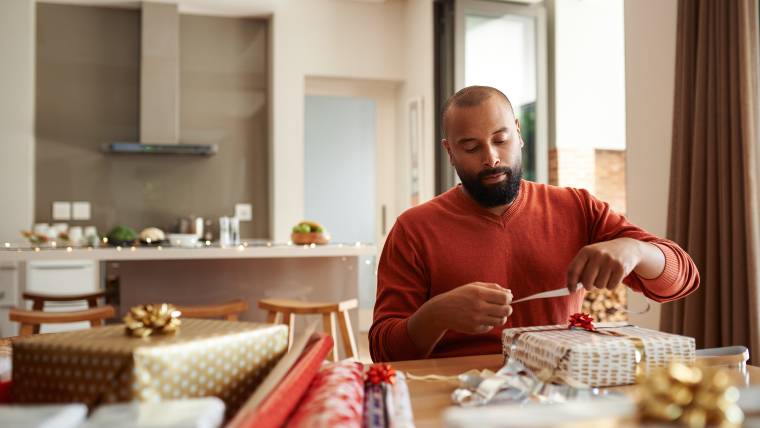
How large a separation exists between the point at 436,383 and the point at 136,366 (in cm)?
46

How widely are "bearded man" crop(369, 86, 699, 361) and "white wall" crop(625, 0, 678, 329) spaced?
5.51 ft

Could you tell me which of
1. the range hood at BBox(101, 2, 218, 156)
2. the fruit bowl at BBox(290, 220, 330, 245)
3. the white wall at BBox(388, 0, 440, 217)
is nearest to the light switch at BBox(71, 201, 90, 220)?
the range hood at BBox(101, 2, 218, 156)

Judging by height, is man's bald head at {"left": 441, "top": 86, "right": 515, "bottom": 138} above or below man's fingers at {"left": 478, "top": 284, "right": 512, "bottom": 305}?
above

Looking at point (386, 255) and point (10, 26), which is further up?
point (10, 26)

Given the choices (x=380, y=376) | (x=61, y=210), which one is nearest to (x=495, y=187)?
(x=380, y=376)

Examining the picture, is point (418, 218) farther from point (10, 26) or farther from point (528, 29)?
point (10, 26)

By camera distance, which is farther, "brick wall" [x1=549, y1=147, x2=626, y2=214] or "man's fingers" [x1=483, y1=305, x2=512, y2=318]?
"brick wall" [x1=549, y1=147, x2=626, y2=214]

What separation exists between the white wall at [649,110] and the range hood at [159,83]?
3.37m

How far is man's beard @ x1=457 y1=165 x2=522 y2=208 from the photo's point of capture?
1.48 m

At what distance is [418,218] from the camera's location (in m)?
1.58

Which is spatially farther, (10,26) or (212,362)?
(10,26)

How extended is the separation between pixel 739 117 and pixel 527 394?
88.3 inches

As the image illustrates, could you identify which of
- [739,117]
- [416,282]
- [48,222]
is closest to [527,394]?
[416,282]

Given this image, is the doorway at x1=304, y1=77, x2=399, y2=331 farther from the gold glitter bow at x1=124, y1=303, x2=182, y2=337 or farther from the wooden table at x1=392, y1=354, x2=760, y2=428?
the gold glitter bow at x1=124, y1=303, x2=182, y2=337
